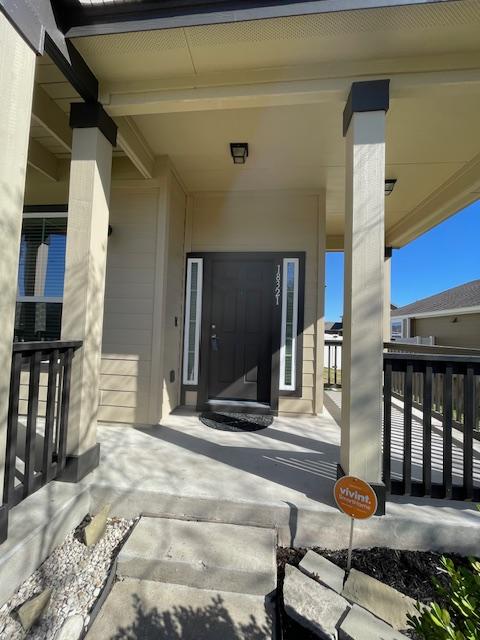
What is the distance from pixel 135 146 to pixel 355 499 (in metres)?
3.08

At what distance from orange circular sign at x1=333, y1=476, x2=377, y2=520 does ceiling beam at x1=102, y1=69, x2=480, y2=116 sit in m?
2.31

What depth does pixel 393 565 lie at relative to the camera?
5.47 ft

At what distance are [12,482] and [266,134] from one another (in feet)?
9.98

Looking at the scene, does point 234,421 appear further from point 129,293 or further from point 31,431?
point 31,431

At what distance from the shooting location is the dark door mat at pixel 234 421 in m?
3.27

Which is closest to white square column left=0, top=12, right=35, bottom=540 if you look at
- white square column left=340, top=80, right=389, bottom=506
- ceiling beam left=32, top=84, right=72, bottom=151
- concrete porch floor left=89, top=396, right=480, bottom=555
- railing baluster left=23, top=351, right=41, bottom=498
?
railing baluster left=23, top=351, right=41, bottom=498

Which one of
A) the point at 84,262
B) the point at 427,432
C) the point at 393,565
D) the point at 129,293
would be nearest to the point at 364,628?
the point at 393,565

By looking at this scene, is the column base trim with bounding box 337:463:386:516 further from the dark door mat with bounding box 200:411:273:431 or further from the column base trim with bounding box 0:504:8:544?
the column base trim with bounding box 0:504:8:544

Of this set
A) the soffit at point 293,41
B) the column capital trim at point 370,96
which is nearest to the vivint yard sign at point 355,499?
the column capital trim at point 370,96

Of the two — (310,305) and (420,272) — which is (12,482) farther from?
(420,272)

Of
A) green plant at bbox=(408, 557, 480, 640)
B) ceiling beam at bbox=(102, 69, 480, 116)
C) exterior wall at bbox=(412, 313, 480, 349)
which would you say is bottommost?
green plant at bbox=(408, 557, 480, 640)

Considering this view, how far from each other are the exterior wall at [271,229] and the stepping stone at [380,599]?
227 centimetres

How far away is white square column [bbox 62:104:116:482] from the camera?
219 centimetres

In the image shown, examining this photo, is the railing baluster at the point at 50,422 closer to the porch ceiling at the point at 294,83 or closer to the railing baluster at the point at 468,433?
the porch ceiling at the point at 294,83
